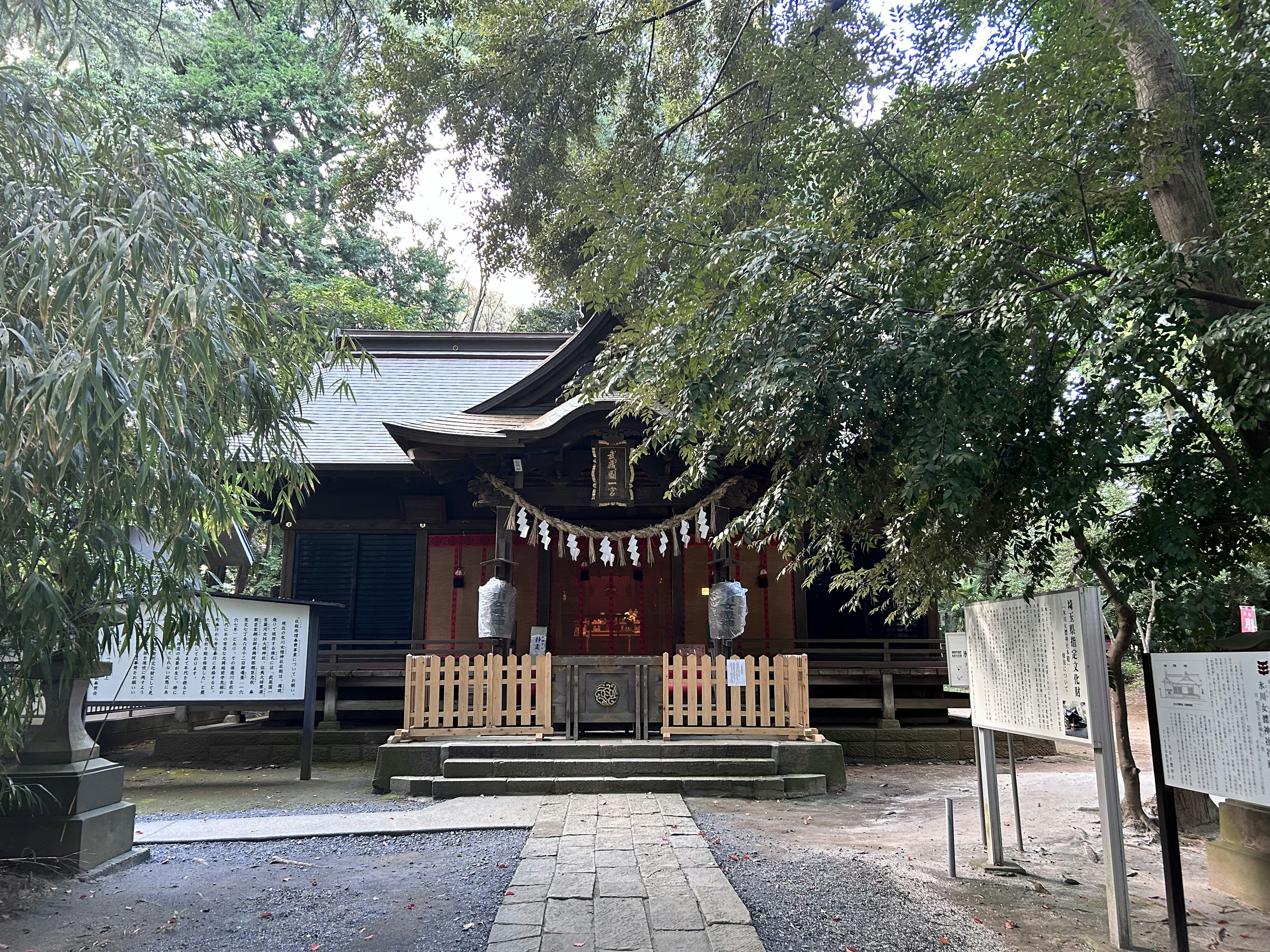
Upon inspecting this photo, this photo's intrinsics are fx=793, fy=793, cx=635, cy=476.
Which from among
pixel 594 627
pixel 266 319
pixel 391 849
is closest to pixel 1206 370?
pixel 266 319

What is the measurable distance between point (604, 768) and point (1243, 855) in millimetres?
5012

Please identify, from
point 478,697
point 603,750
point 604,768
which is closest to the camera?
point 604,768

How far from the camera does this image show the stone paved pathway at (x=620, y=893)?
3740 mm

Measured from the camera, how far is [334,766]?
991 cm

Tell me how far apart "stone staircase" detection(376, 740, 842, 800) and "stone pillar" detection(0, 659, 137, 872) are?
283cm

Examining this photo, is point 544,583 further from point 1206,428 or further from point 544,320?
point 544,320

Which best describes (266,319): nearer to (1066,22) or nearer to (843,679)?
(1066,22)

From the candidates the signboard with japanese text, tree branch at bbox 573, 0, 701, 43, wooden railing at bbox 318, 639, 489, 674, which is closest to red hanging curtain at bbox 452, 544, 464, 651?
wooden railing at bbox 318, 639, 489, 674

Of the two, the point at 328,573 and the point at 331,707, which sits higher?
the point at 328,573

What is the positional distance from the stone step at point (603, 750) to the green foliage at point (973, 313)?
260 centimetres

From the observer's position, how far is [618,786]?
7.47 meters

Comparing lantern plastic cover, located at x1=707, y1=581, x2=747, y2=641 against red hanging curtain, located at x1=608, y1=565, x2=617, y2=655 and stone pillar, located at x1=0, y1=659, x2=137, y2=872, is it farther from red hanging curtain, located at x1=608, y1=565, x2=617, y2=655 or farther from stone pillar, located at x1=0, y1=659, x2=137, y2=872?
stone pillar, located at x1=0, y1=659, x2=137, y2=872

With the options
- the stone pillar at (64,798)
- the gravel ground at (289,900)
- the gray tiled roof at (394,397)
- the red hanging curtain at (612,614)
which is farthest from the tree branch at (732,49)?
the stone pillar at (64,798)

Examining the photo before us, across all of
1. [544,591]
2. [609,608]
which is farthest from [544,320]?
[544,591]
